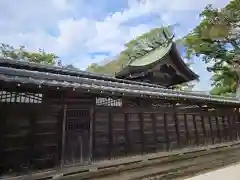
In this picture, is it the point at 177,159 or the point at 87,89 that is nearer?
the point at 87,89

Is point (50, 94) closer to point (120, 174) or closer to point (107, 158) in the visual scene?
point (107, 158)

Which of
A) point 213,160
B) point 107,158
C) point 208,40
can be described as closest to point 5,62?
point 107,158

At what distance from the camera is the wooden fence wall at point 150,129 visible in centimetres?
903

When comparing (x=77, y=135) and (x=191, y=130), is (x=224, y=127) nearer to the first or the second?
(x=191, y=130)

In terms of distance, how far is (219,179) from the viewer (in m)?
8.91

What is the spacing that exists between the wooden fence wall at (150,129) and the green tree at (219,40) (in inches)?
431

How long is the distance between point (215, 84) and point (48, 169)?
25279 mm

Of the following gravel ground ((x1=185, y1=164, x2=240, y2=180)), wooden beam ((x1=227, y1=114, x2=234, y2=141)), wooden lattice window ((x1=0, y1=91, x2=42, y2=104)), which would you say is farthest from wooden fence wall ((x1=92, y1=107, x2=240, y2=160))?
gravel ground ((x1=185, y1=164, x2=240, y2=180))

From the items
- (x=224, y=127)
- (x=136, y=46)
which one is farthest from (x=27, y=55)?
(x=224, y=127)

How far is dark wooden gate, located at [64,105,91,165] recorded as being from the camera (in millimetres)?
8039

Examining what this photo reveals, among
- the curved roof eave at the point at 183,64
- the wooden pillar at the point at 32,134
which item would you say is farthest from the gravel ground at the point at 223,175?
the curved roof eave at the point at 183,64

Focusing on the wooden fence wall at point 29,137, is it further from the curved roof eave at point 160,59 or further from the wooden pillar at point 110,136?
the curved roof eave at point 160,59

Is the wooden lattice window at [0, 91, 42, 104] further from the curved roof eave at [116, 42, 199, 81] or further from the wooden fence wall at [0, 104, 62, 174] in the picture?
the curved roof eave at [116, 42, 199, 81]

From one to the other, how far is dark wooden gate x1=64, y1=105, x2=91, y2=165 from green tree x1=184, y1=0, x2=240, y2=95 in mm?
19197
